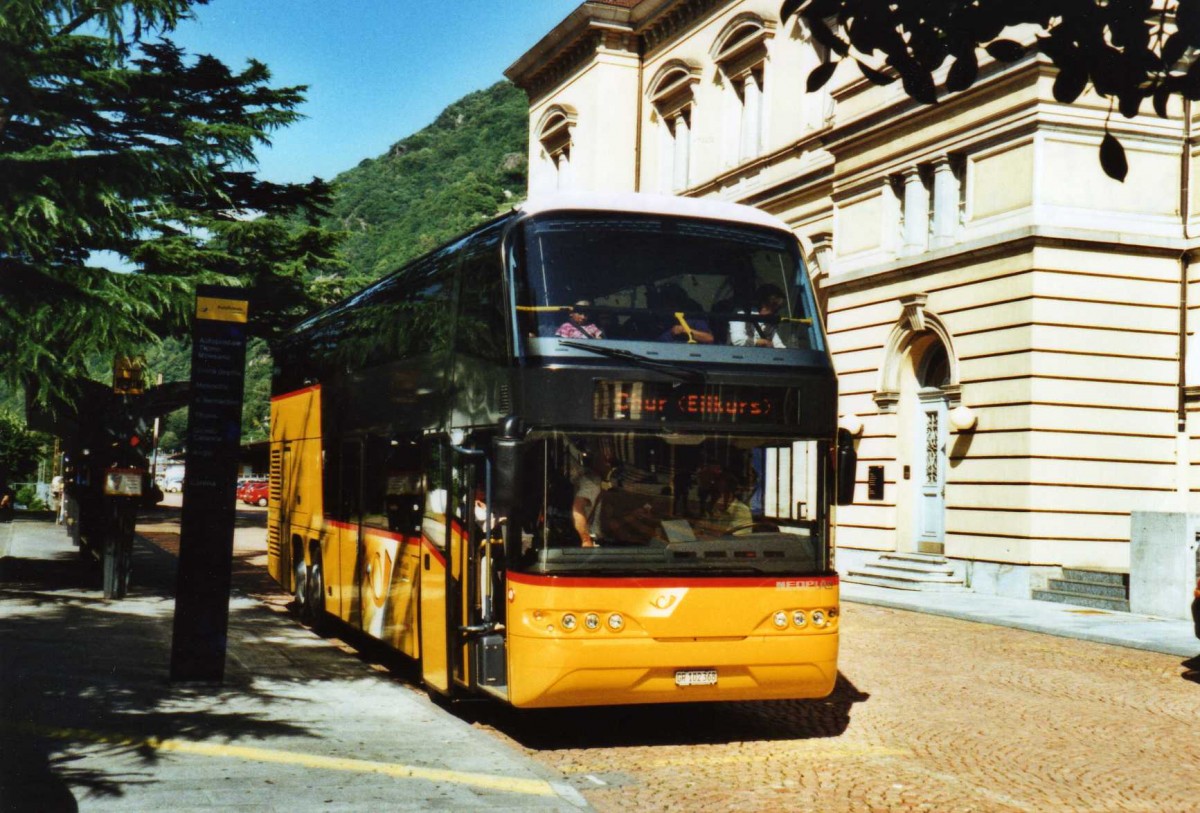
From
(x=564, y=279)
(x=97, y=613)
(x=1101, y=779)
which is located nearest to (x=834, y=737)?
(x=1101, y=779)

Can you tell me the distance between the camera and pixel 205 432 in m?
11.2

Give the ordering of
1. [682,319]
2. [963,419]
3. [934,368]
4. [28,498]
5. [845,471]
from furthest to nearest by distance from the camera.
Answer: [28,498], [934,368], [963,419], [845,471], [682,319]

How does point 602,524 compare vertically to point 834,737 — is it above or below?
above

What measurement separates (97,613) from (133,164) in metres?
5.16

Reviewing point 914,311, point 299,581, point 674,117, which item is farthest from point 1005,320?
point 674,117

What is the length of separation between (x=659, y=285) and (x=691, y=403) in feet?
3.18

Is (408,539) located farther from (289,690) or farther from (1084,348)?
(1084,348)

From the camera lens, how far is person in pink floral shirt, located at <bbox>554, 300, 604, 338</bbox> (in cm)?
908

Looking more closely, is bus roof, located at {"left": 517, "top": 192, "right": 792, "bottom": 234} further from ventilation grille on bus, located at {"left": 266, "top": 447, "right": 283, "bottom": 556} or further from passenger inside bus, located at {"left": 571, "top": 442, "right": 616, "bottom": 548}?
ventilation grille on bus, located at {"left": 266, "top": 447, "right": 283, "bottom": 556}

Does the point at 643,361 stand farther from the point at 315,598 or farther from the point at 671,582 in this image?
the point at 315,598

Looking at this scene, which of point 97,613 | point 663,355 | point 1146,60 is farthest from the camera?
point 97,613

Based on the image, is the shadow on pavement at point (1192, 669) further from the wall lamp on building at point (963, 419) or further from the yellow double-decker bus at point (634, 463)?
the wall lamp on building at point (963, 419)

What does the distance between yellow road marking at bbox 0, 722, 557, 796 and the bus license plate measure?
1.59 metres

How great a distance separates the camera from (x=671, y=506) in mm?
9023
